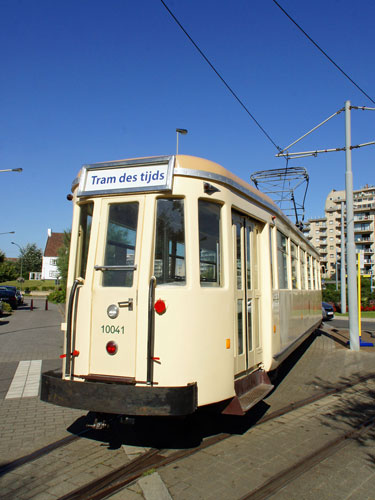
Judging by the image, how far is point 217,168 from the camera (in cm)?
476

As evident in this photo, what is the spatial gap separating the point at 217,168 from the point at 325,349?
9.65 meters

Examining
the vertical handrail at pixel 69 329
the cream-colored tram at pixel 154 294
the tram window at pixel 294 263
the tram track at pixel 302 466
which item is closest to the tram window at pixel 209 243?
the cream-colored tram at pixel 154 294

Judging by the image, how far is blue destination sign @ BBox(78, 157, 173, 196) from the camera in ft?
14.6

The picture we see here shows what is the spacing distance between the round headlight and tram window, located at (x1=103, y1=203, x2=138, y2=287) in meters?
0.24

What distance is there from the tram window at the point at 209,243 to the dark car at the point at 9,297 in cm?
2791

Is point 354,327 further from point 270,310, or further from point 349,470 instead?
point 349,470

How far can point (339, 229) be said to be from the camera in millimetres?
86625

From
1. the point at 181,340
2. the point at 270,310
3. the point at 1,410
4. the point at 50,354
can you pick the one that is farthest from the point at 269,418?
the point at 50,354

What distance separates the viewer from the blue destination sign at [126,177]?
4.44 meters

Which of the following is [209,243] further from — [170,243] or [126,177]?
[126,177]

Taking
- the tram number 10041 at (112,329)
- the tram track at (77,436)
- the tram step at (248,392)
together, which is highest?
the tram number 10041 at (112,329)

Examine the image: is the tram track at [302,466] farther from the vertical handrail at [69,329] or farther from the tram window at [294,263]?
the tram window at [294,263]

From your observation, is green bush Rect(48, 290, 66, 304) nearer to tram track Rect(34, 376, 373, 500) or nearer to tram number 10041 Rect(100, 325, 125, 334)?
tram track Rect(34, 376, 373, 500)

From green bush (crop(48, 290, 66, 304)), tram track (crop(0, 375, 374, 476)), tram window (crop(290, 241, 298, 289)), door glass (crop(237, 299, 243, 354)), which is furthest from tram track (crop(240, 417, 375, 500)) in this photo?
green bush (crop(48, 290, 66, 304))
